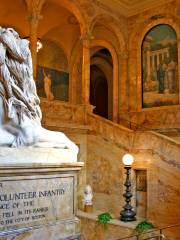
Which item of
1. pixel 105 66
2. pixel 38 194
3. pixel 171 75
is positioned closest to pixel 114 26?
pixel 171 75

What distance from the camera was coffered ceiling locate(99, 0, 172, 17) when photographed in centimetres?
1384

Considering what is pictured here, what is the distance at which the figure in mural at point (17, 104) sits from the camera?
3.42m

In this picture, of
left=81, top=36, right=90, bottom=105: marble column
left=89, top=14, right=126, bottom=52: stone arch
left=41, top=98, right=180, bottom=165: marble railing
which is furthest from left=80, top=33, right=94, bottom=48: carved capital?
left=41, top=98, right=180, bottom=165: marble railing

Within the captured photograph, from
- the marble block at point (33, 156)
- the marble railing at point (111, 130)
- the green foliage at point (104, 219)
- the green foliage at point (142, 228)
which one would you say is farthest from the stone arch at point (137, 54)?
the marble block at point (33, 156)

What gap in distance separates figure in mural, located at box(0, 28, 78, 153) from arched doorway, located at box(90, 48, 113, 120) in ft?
48.6

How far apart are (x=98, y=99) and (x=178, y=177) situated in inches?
482

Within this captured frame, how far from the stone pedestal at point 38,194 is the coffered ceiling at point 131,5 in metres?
11.8

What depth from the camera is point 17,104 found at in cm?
352

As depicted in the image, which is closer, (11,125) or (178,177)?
(11,125)

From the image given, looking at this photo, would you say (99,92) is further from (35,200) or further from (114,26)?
(35,200)

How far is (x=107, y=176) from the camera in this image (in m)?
10.4

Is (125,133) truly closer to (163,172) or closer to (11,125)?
(163,172)

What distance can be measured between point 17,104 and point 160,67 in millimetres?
10993

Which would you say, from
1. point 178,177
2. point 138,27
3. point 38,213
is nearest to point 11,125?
point 38,213
